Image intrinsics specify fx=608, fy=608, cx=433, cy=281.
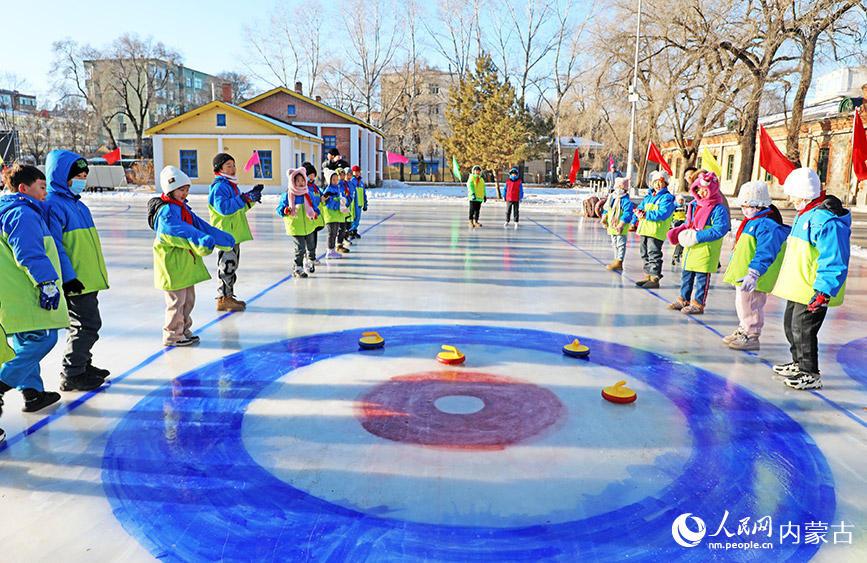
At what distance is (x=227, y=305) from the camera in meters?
6.91

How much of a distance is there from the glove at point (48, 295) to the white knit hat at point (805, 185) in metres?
5.10

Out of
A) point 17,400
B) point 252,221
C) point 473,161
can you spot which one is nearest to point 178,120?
point 473,161

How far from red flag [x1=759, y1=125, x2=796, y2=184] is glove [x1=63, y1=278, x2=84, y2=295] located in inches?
223

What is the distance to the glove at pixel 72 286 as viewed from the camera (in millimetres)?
4202

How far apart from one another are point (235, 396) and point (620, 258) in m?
7.50

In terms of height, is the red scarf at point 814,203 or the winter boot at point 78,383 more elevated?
the red scarf at point 814,203

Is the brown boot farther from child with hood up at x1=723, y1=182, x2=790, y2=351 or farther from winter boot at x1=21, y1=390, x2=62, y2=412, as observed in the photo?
child with hood up at x1=723, y1=182, x2=790, y2=351

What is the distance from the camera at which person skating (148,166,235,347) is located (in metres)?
5.03

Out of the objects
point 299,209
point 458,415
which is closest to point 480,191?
point 299,209

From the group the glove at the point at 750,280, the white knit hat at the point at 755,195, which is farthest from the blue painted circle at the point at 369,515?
the white knit hat at the point at 755,195

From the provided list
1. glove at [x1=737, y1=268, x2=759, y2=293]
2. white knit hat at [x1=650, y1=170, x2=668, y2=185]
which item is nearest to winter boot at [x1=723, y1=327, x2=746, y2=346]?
glove at [x1=737, y1=268, x2=759, y2=293]

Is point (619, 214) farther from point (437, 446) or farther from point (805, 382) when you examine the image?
point (437, 446)

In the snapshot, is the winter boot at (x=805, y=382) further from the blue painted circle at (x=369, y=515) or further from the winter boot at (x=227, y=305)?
the winter boot at (x=227, y=305)

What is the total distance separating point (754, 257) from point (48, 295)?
5449mm
